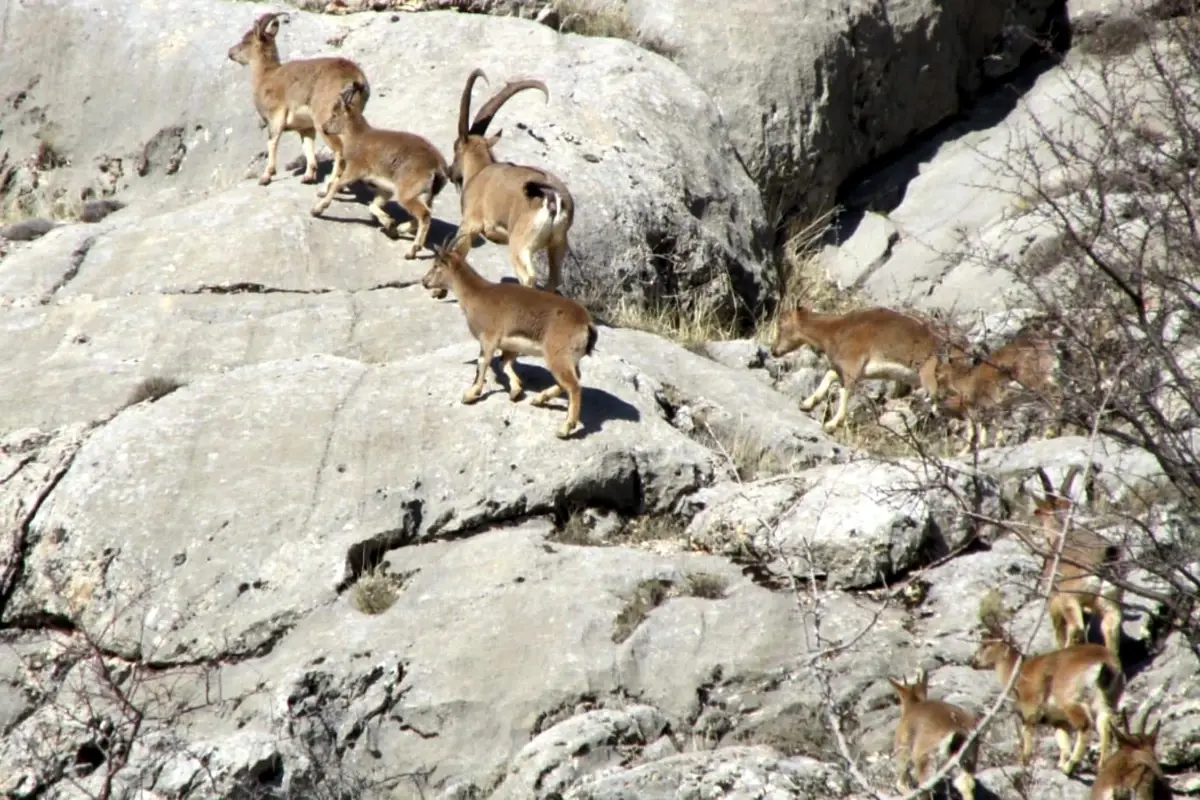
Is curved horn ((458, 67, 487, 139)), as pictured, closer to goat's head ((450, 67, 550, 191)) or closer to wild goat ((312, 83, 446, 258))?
goat's head ((450, 67, 550, 191))

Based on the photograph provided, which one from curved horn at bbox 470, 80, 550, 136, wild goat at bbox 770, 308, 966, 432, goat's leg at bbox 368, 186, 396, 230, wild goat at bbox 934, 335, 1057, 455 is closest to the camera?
wild goat at bbox 934, 335, 1057, 455

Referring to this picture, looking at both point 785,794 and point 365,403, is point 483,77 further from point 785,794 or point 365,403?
point 785,794

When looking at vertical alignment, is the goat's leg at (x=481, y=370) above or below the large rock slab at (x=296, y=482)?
above

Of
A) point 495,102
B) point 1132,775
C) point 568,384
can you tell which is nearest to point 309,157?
point 495,102

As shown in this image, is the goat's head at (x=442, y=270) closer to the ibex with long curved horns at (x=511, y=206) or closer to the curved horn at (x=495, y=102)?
the ibex with long curved horns at (x=511, y=206)

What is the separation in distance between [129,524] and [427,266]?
173 inches

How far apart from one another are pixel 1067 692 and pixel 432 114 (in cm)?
1045

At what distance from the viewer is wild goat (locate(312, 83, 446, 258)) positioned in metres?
15.3

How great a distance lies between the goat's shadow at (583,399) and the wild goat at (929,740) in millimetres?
3867

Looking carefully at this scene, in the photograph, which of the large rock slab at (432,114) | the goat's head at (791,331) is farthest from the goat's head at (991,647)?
the large rock slab at (432,114)

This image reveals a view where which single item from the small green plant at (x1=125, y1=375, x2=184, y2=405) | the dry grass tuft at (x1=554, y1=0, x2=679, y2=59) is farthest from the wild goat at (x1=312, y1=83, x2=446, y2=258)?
the dry grass tuft at (x1=554, y1=0, x2=679, y2=59)

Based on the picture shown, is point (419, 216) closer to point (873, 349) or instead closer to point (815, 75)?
point (873, 349)

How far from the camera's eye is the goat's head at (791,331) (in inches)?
658

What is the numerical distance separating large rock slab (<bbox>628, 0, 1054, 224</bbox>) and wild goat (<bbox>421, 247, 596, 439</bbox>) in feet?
25.1
